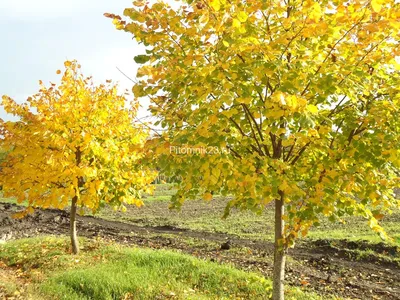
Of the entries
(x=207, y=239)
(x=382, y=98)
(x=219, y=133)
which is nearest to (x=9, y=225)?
(x=207, y=239)

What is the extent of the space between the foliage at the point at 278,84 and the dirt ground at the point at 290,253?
4.70 meters

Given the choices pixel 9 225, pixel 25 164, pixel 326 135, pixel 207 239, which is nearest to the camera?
pixel 326 135

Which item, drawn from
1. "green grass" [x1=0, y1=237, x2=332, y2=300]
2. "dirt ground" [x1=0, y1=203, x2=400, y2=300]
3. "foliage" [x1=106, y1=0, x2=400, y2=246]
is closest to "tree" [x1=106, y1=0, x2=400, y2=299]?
"foliage" [x1=106, y1=0, x2=400, y2=246]

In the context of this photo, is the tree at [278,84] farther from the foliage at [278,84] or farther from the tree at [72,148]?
the tree at [72,148]

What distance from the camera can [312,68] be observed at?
14.0 feet

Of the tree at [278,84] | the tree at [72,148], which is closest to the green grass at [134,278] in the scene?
the tree at [72,148]

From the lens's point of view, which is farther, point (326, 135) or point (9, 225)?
point (9, 225)

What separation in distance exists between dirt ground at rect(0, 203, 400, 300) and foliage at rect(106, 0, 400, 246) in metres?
4.70

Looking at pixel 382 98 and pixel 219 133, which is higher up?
pixel 382 98

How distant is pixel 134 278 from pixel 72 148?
326cm

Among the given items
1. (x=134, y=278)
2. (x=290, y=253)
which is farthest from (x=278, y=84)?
(x=290, y=253)

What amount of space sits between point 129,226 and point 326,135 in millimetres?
14912

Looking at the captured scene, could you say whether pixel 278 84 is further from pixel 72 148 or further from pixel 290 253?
pixel 290 253

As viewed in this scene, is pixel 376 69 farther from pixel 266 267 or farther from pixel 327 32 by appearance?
pixel 266 267
